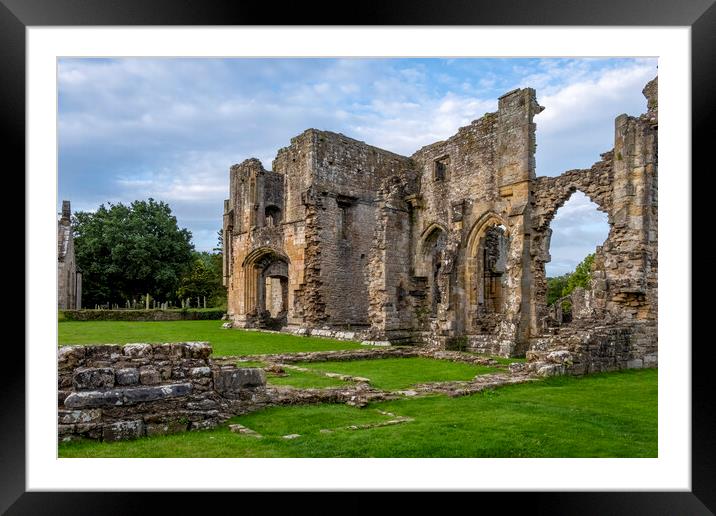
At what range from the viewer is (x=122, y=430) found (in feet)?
17.0

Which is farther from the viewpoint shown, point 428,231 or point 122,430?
point 428,231

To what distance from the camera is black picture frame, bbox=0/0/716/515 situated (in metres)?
3.78

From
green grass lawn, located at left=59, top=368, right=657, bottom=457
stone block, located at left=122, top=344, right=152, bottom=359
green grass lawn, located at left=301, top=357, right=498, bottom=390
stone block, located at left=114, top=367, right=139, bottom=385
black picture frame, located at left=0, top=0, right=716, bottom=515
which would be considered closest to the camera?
black picture frame, located at left=0, top=0, right=716, bottom=515

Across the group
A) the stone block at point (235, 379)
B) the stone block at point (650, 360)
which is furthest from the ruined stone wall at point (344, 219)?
the stone block at point (235, 379)

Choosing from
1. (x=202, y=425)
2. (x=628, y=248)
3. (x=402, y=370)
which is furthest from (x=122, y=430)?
(x=628, y=248)

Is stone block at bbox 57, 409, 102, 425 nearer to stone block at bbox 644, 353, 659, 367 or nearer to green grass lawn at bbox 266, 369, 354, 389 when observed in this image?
green grass lawn at bbox 266, 369, 354, 389

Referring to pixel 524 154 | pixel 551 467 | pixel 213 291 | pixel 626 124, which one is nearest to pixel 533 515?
pixel 551 467

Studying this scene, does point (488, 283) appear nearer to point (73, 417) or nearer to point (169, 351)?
point (169, 351)

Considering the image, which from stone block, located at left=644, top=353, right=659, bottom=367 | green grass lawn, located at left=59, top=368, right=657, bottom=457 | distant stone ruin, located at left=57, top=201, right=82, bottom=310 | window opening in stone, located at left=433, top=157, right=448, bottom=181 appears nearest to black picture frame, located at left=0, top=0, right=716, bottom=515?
green grass lawn, located at left=59, top=368, right=657, bottom=457

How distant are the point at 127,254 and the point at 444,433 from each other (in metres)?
35.2

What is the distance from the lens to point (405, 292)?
754 inches

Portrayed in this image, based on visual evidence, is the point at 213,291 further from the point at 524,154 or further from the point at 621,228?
the point at 621,228
